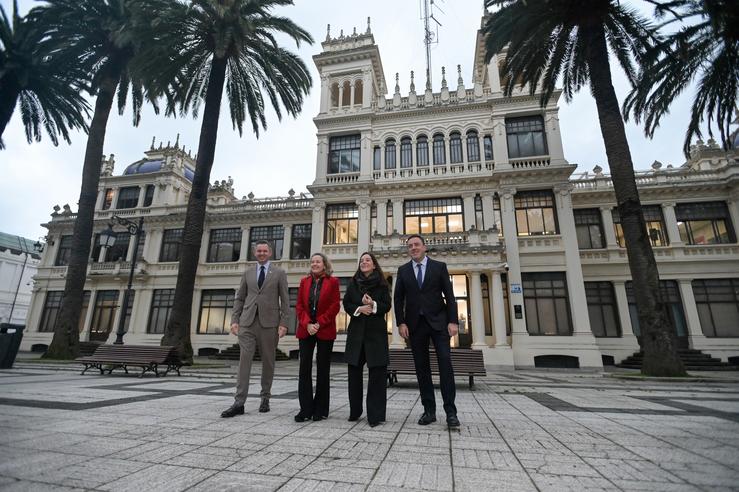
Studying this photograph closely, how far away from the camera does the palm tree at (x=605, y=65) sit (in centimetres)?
1098

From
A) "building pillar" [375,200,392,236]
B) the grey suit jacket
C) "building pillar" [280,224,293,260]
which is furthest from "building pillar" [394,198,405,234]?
the grey suit jacket

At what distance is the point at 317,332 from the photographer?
454cm

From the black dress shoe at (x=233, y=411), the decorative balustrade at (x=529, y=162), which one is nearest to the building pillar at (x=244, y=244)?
the decorative balustrade at (x=529, y=162)

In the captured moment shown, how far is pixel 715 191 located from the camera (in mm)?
20062

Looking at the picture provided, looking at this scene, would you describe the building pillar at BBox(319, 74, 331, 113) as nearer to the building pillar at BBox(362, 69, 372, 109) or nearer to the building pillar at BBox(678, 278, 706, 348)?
the building pillar at BBox(362, 69, 372, 109)

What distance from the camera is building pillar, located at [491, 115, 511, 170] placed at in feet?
64.2

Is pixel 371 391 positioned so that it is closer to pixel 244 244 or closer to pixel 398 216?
pixel 398 216

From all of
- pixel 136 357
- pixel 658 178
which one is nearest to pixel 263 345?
pixel 136 357

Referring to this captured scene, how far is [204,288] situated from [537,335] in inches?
885

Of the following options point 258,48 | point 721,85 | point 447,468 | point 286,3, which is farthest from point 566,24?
point 447,468

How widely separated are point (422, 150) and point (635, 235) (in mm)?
13038

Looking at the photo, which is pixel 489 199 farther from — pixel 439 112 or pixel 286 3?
pixel 286 3

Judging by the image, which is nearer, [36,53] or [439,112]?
[36,53]

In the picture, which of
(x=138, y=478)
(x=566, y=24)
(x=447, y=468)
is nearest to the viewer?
(x=138, y=478)
